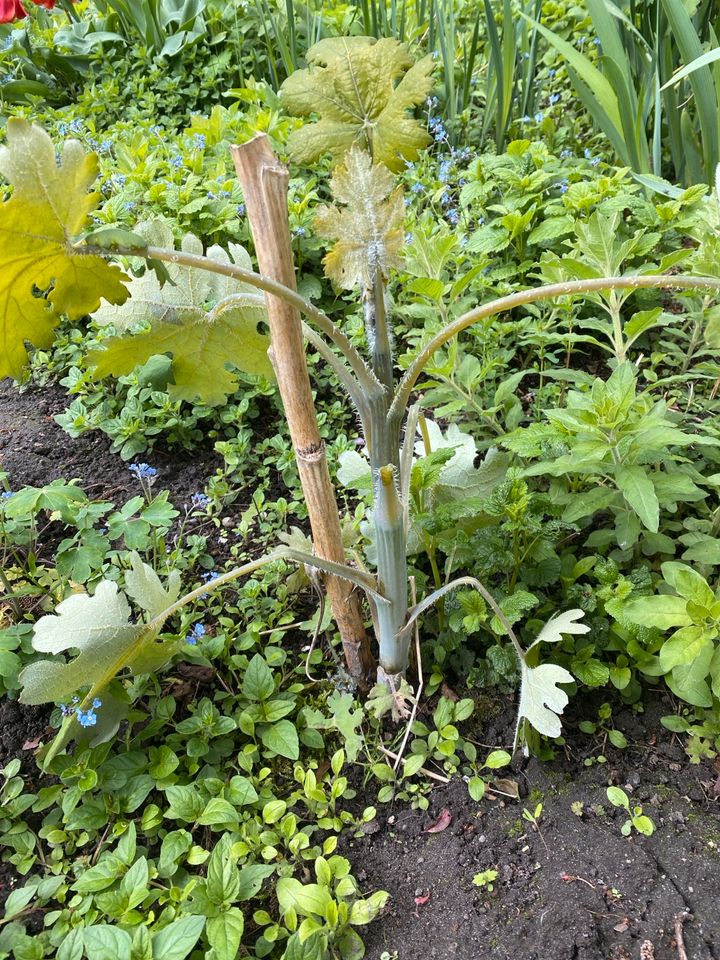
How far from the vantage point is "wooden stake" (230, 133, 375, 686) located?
92 cm

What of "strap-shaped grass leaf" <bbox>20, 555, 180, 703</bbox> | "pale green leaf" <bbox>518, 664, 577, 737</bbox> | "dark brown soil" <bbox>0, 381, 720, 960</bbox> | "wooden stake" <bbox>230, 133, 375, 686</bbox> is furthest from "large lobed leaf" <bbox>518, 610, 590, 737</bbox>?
"strap-shaped grass leaf" <bbox>20, 555, 180, 703</bbox>

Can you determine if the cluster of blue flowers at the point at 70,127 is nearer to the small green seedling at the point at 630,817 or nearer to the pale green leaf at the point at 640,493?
the pale green leaf at the point at 640,493

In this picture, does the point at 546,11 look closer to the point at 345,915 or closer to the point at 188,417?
the point at 188,417

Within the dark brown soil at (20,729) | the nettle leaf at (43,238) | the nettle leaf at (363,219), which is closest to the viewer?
the nettle leaf at (43,238)

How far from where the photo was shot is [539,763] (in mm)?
1260

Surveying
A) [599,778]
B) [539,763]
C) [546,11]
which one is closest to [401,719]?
[539,763]

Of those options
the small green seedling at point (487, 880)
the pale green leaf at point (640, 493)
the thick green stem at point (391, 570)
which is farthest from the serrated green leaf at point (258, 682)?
the pale green leaf at point (640, 493)

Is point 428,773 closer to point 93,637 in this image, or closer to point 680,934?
point 680,934

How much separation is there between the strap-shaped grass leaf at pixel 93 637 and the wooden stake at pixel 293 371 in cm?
28

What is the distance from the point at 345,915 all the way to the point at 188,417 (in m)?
1.30

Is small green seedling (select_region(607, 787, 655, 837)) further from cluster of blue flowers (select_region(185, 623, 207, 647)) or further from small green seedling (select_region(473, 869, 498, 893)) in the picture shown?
cluster of blue flowers (select_region(185, 623, 207, 647))

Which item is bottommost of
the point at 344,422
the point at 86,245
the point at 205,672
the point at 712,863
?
the point at 712,863

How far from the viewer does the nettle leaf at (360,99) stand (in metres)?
0.96

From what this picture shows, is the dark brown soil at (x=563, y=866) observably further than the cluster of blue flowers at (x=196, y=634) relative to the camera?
No
